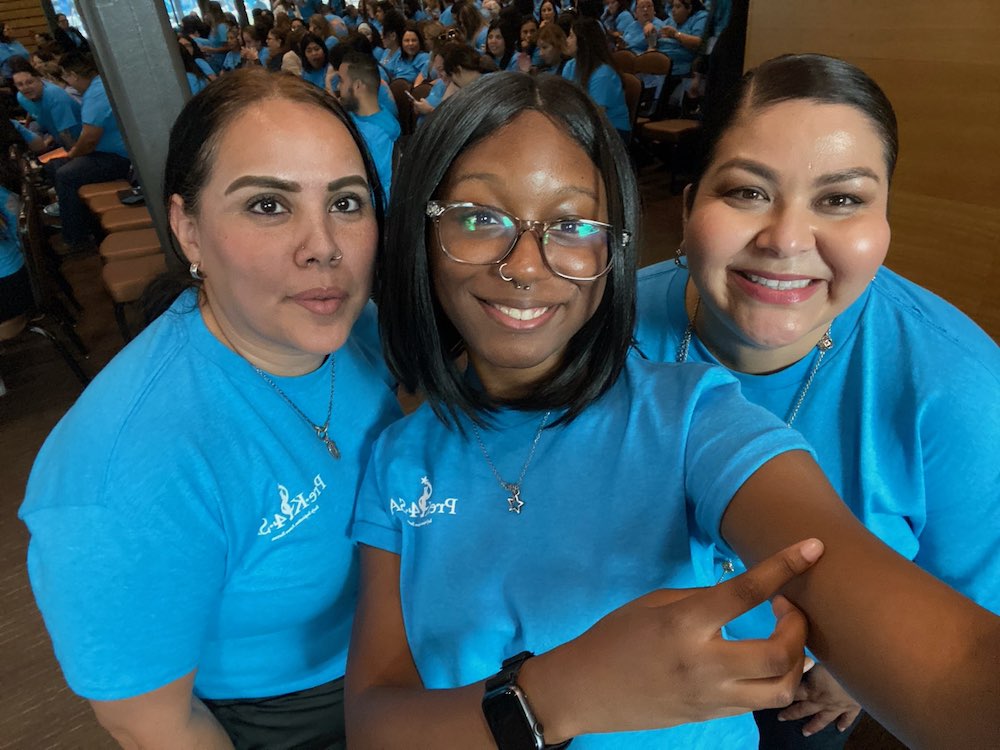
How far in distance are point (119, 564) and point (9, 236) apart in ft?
10.9

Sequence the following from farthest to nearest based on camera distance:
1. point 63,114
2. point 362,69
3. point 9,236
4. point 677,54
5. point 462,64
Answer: point 677,54 < point 63,114 < point 462,64 < point 362,69 < point 9,236

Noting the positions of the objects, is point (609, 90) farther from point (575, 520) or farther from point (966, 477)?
point (575, 520)

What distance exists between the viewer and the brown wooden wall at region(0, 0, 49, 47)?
13908 millimetres

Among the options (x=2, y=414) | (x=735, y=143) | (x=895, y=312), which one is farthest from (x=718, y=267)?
(x=2, y=414)

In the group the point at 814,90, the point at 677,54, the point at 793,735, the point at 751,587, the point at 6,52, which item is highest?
the point at 814,90

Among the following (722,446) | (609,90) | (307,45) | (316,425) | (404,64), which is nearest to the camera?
(722,446)

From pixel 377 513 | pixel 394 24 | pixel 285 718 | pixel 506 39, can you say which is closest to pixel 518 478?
pixel 377 513

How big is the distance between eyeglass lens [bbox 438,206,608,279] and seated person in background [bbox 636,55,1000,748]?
253 mm

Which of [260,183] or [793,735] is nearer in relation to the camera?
[260,183]

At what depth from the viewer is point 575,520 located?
87 centimetres

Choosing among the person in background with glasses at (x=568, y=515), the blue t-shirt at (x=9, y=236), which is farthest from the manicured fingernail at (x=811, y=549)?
the blue t-shirt at (x=9, y=236)

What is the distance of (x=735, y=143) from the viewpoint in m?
1.05

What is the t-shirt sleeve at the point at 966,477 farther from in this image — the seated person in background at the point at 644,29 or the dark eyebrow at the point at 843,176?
the seated person in background at the point at 644,29

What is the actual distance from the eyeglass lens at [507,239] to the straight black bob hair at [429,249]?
0.13ft
